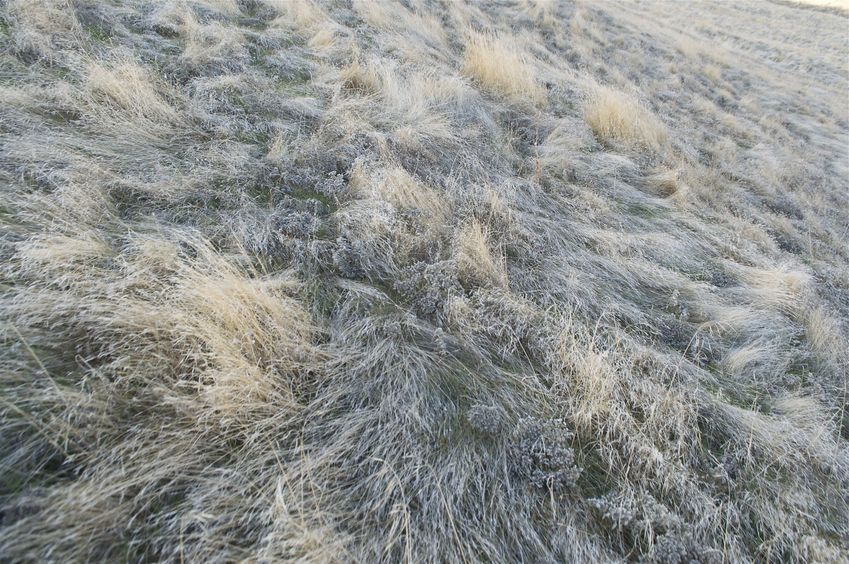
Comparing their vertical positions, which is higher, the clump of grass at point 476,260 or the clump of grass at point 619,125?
the clump of grass at point 476,260

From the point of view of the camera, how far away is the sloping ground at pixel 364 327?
1832 mm

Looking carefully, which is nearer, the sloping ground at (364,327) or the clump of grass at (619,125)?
the sloping ground at (364,327)

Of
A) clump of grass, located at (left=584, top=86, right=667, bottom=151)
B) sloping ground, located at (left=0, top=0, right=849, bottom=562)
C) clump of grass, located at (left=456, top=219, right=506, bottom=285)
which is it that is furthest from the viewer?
clump of grass, located at (left=584, top=86, right=667, bottom=151)

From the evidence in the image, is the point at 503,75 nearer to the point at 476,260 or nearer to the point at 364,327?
the point at 476,260

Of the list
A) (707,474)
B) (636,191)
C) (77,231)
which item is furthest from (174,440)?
(636,191)

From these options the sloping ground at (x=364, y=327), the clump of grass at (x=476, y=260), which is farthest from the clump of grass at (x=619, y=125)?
the clump of grass at (x=476, y=260)

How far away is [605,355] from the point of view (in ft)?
8.68

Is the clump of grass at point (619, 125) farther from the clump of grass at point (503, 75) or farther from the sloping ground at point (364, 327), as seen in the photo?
the clump of grass at point (503, 75)

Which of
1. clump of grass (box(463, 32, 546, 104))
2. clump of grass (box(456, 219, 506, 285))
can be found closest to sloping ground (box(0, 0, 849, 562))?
clump of grass (box(456, 219, 506, 285))

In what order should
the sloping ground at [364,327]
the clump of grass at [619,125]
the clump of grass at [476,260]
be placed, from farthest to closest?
the clump of grass at [619,125], the clump of grass at [476,260], the sloping ground at [364,327]

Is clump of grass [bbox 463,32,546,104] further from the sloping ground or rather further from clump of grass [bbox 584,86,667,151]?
the sloping ground

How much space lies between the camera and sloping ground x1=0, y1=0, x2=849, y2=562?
72.1 inches

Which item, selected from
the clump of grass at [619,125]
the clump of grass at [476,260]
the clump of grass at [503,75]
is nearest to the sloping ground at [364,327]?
the clump of grass at [476,260]

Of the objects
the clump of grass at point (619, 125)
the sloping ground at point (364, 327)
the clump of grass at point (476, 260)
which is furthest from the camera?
the clump of grass at point (619, 125)
